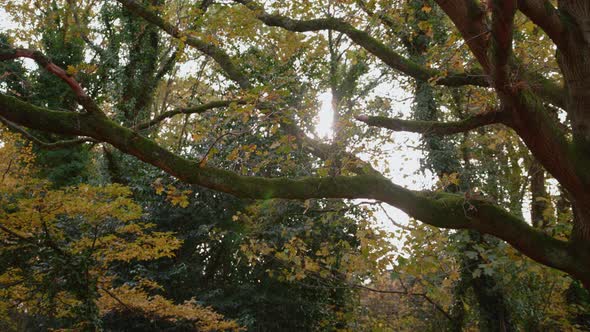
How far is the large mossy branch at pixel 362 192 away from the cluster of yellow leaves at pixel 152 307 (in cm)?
474

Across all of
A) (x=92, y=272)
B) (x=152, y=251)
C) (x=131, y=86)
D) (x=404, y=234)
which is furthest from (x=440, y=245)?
(x=131, y=86)

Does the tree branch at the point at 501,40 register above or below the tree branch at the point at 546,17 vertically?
below

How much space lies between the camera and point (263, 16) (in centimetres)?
601

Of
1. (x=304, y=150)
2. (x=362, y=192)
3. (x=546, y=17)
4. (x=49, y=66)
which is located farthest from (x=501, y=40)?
(x=304, y=150)

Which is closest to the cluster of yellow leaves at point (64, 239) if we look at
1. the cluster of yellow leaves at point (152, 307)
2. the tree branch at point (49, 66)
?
the cluster of yellow leaves at point (152, 307)

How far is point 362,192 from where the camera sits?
152 inches

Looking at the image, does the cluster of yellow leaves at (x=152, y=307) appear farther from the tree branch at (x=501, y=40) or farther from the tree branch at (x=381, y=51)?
the tree branch at (x=501, y=40)

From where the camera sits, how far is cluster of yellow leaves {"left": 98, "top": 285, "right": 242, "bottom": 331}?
27.0 feet

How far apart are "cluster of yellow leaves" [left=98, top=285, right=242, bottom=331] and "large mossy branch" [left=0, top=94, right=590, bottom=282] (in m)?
4.74

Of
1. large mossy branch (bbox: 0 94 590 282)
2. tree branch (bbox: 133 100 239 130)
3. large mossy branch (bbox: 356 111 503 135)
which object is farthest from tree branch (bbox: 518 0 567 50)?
tree branch (bbox: 133 100 239 130)

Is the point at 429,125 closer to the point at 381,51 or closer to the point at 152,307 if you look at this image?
the point at 381,51

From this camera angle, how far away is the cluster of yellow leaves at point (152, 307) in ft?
27.0

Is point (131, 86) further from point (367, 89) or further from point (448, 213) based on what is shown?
point (448, 213)

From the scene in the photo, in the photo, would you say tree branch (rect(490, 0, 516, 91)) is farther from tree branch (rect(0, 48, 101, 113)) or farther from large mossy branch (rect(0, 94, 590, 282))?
tree branch (rect(0, 48, 101, 113))
